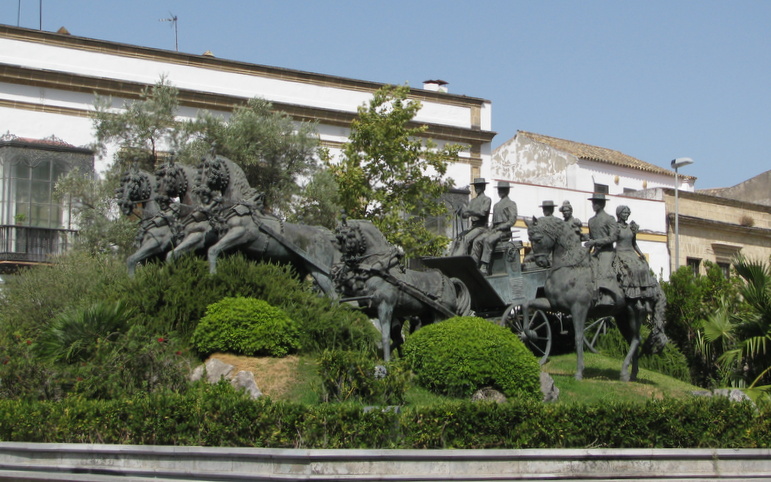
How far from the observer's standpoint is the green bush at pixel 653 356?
23.9 meters

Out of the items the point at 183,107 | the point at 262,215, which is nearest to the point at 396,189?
the point at 183,107

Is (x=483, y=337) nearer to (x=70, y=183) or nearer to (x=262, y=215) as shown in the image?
(x=262, y=215)

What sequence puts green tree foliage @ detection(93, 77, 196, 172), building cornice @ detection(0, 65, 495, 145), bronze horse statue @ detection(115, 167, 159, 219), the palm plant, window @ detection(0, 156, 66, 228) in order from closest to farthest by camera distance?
1. the palm plant
2. bronze horse statue @ detection(115, 167, 159, 219)
3. green tree foliage @ detection(93, 77, 196, 172)
4. window @ detection(0, 156, 66, 228)
5. building cornice @ detection(0, 65, 495, 145)

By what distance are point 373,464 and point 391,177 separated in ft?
64.3

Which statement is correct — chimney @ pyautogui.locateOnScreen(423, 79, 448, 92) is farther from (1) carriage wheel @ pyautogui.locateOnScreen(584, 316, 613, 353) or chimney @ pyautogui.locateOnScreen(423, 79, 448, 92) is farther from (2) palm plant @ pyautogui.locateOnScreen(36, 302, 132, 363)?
(2) palm plant @ pyautogui.locateOnScreen(36, 302, 132, 363)

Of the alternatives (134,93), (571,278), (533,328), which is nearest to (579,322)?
(571,278)

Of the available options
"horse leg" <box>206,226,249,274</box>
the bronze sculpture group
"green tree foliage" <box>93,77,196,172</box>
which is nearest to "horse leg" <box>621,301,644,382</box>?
the bronze sculpture group

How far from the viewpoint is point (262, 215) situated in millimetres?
18422

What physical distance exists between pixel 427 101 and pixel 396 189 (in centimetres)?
1057

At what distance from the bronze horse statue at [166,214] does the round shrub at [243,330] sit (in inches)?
107

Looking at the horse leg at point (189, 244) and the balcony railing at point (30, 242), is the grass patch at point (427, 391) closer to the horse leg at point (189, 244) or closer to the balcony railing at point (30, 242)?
the horse leg at point (189, 244)

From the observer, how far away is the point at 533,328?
811 inches

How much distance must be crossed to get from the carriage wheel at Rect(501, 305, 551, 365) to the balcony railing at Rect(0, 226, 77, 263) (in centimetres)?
1501

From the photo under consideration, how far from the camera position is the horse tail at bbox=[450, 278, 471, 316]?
1789 centimetres
